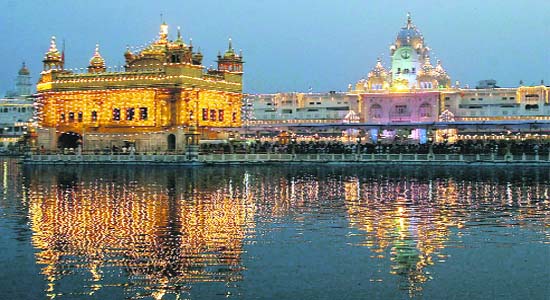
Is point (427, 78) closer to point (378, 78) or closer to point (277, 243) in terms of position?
point (378, 78)

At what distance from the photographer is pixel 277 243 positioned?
17.2 metres

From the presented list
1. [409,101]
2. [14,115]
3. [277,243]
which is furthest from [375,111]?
[277,243]

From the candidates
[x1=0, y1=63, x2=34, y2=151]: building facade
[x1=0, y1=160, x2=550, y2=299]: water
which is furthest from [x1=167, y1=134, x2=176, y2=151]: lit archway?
[x1=0, y1=63, x2=34, y2=151]: building facade

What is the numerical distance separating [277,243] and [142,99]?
162ft

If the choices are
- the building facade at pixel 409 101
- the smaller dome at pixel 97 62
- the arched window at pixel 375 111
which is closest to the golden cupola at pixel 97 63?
the smaller dome at pixel 97 62

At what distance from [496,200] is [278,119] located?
8202 centimetres

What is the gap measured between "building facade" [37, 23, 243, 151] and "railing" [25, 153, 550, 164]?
6.93 metres

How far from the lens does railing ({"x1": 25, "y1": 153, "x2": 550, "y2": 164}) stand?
51.8 metres

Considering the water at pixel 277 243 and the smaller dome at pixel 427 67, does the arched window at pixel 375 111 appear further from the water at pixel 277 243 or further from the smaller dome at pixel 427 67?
the water at pixel 277 243

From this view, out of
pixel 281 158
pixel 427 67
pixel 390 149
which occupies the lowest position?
pixel 281 158

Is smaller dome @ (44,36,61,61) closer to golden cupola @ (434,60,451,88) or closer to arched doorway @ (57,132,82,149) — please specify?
arched doorway @ (57,132,82,149)

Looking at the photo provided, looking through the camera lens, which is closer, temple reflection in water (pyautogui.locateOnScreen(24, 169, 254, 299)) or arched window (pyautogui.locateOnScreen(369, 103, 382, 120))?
temple reflection in water (pyautogui.locateOnScreen(24, 169, 254, 299))

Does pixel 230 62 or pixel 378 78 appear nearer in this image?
pixel 230 62

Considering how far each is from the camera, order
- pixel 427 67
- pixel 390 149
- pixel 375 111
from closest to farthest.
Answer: pixel 390 149 → pixel 375 111 → pixel 427 67
